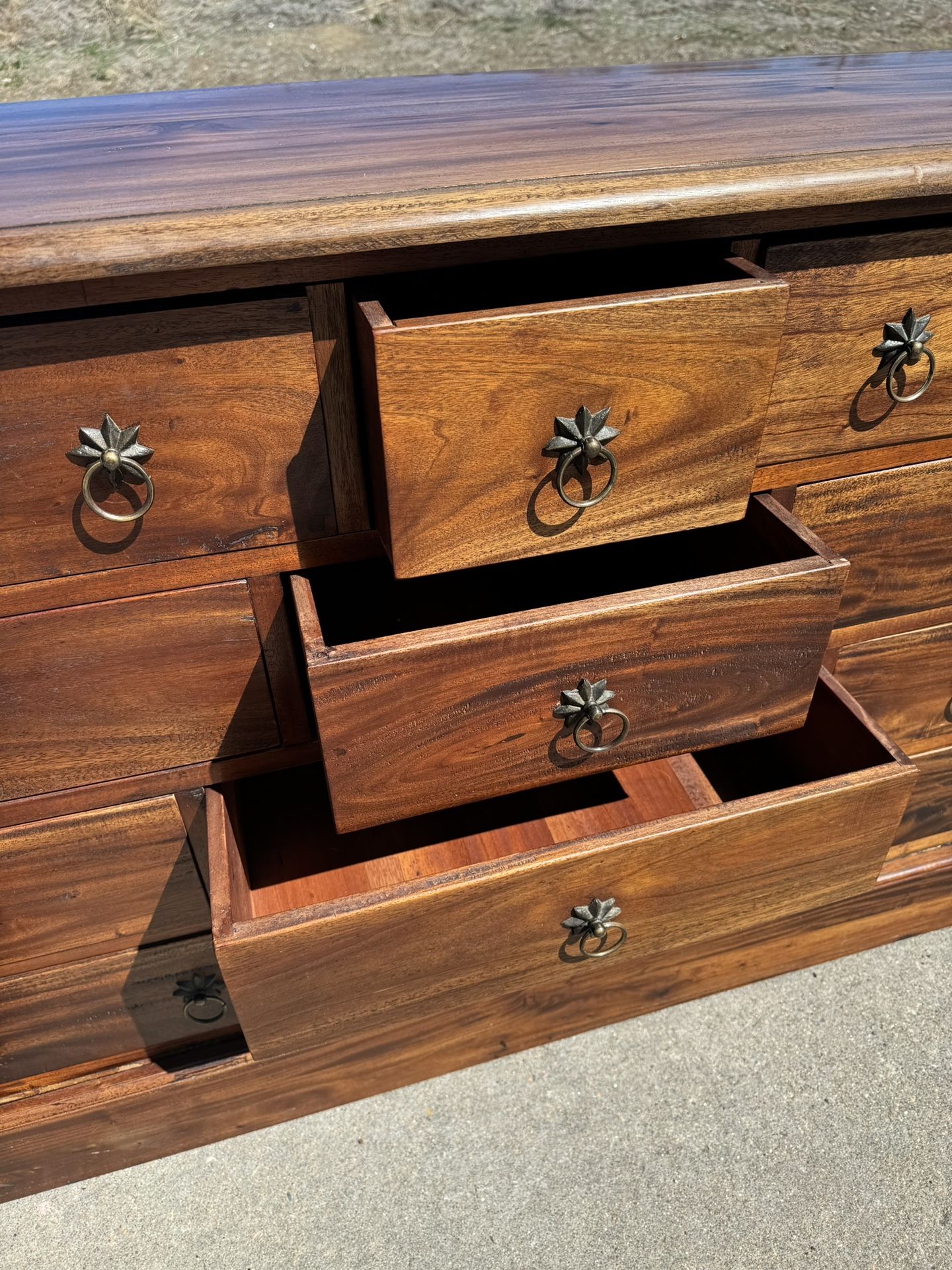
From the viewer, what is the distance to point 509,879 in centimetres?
70

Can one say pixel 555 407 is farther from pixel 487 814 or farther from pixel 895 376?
pixel 487 814

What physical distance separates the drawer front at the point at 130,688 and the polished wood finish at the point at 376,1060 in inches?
11.6

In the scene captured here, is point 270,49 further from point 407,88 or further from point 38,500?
point 38,500

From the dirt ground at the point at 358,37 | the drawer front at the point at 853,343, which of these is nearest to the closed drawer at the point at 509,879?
the drawer front at the point at 853,343

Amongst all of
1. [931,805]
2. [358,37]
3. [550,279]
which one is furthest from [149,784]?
[358,37]

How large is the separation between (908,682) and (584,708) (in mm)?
500

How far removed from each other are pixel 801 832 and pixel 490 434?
16.4 inches

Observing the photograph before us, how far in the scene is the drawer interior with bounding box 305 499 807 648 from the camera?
0.83 m

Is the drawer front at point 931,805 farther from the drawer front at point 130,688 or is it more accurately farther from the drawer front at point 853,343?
the drawer front at point 130,688

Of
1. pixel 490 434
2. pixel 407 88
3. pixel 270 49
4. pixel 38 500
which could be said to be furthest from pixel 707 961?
pixel 270 49

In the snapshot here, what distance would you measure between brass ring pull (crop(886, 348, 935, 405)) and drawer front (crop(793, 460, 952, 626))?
0.08 m

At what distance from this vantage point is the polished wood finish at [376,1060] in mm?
845

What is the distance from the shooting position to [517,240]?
608mm

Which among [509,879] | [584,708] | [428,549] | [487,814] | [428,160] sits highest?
[428,160]
